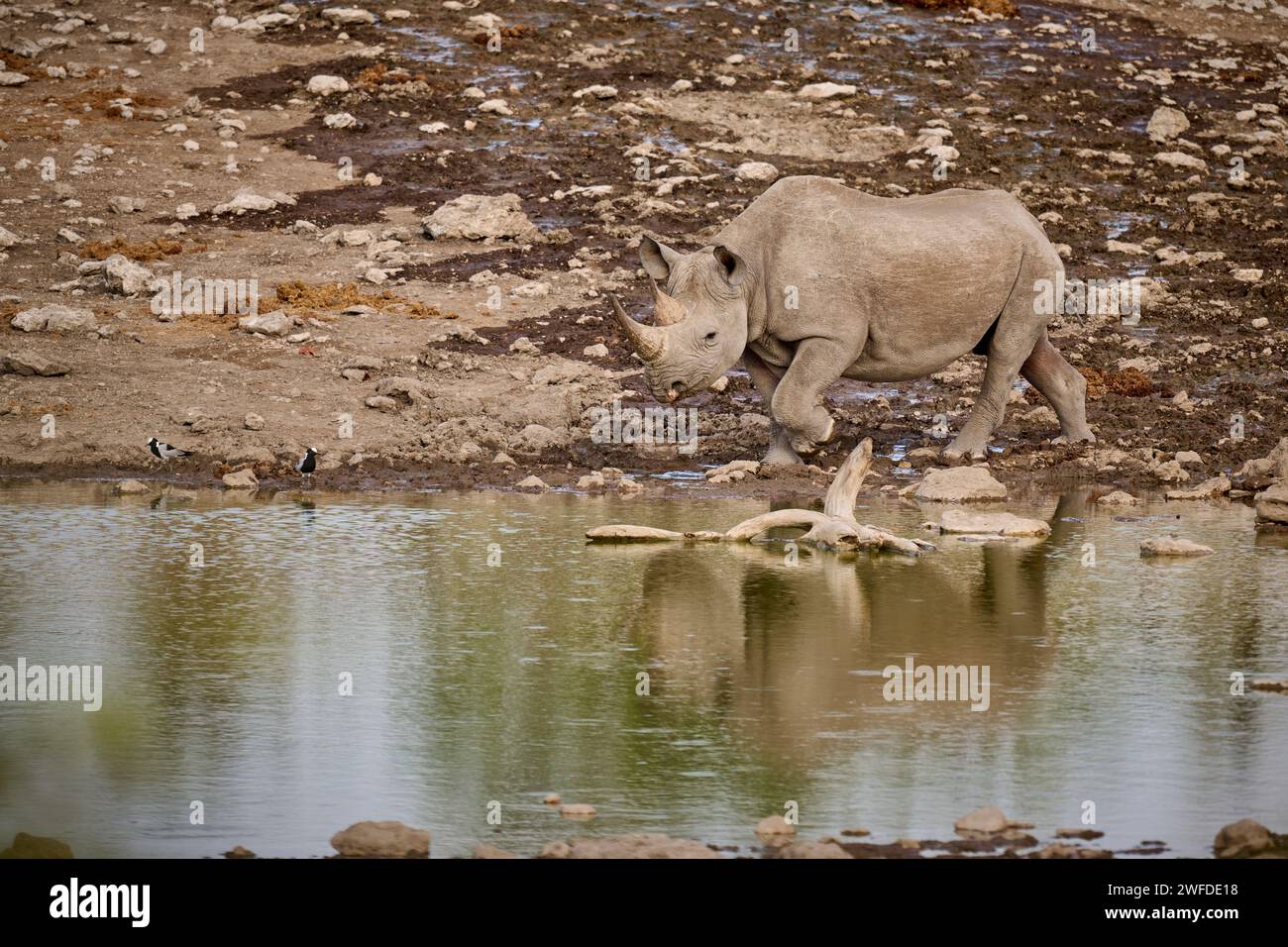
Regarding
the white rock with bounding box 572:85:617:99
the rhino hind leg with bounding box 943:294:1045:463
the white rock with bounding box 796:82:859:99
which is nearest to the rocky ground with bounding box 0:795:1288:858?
the rhino hind leg with bounding box 943:294:1045:463

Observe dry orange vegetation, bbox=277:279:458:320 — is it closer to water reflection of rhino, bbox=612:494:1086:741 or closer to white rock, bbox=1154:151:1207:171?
water reflection of rhino, bbox=612:494:1086:741

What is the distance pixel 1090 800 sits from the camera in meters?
7.47

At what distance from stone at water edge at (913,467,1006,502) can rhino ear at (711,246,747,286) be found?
205 centimetres

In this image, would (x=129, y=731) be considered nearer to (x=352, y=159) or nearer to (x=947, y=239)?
(x=947, y=239)

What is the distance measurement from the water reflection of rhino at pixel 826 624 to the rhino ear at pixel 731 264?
276 cm

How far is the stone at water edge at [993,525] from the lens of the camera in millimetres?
13148

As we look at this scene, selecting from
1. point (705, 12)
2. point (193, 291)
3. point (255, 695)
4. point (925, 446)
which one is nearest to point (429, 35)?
point (705, 12)

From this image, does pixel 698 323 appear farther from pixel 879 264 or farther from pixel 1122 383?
pixel 1122 383

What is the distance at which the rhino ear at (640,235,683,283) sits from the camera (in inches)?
594

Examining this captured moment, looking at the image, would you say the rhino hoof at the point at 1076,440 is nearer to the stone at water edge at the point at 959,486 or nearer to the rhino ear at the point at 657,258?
the stone at water edge at the point at 959,486

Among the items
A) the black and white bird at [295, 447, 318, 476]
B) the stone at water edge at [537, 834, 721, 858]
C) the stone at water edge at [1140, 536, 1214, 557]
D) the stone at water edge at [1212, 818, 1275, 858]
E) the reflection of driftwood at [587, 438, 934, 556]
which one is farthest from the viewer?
the black and white bird at [295, 447, 318, 476]

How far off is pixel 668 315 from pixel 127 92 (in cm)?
1447

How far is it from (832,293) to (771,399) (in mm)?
1046

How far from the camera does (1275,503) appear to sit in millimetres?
13445
